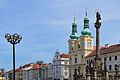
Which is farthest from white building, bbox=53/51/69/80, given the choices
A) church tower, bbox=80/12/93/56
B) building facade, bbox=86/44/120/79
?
building facade, bbox=86/44/120/79

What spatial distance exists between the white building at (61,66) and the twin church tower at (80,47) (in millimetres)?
12285

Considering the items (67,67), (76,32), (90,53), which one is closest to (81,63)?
(90,53)

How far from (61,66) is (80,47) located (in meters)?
18.8

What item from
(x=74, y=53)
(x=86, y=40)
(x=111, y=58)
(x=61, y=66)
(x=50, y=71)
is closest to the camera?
(x=111, y=58)

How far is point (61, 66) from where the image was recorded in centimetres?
13300

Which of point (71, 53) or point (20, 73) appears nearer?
point (71, 53)

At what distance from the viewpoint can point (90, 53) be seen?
112312 millimetres

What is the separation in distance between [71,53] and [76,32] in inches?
253

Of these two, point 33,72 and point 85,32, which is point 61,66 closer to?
point 85,32

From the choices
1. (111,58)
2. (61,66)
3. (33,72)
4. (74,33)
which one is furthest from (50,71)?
(111,58)

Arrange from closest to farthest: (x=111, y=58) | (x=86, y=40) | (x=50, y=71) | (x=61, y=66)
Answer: (x=111, y=58) < (x=86, y=40) < (x=61, y=66) < (x=50, y=71)

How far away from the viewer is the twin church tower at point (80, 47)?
374 ft

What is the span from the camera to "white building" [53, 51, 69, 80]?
133000 mm

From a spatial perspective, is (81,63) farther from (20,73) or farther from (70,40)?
(20,73)
